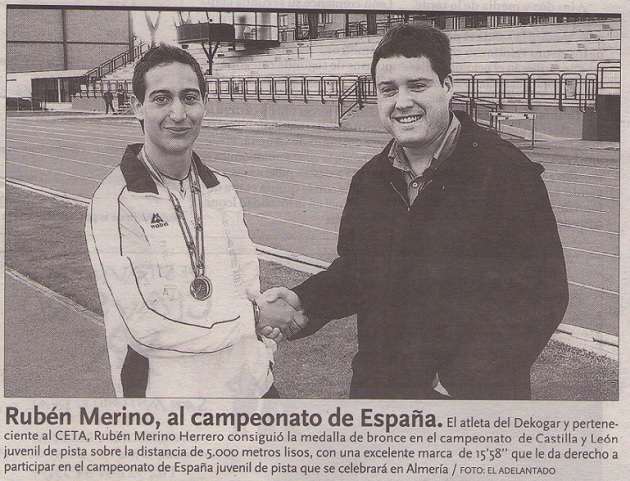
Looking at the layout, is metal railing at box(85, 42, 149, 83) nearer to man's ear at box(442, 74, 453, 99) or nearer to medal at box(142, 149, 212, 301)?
medal at box(142, 149, 212, 301)

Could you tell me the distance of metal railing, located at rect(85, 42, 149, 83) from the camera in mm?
2188

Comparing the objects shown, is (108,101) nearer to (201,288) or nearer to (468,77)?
(201,288)

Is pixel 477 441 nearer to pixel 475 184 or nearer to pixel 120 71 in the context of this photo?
pixel 475 184

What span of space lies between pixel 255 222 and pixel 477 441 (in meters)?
0.80

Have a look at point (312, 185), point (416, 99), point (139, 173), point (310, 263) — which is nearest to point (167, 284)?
point (139, 173)

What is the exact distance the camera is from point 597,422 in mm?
2316

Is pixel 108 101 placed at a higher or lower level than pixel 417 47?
lower

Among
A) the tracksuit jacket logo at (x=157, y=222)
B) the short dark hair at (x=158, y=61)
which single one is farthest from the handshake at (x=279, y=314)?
the short dark hair at (x=158, y=61)

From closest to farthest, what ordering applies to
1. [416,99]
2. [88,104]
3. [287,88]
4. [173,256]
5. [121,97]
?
[416,99]
[173,256]
[121,97]
[88,104]
[287,88]

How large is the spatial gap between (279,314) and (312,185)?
1.31ft

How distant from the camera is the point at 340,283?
217 cm

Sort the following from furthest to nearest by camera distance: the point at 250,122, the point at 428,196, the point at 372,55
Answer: the point at 250,122
the point at 372,55
the point at 428,196

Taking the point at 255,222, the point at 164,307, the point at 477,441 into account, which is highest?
the point at 255,222

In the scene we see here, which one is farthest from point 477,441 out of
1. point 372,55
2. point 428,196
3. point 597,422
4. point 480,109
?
point 372,55
